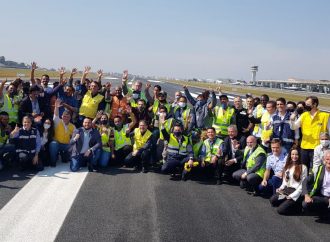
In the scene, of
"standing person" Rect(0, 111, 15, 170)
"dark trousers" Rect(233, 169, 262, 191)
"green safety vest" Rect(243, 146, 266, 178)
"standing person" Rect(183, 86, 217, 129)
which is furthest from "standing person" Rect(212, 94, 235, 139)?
"standing person" Rect(0, 111, 15, 170)

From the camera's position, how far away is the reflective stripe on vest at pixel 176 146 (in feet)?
27.0

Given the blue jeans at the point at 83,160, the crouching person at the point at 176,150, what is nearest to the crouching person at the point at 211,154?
the crouching person at the point at 176,150

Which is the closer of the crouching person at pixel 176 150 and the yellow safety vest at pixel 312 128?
the yellow safety vest at pixel 312 128

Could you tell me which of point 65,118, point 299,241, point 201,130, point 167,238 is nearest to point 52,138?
point 65,118

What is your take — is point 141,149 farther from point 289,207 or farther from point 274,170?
point 289,207

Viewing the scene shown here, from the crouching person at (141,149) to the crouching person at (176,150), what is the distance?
1.53ft

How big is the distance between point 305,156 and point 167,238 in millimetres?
4230

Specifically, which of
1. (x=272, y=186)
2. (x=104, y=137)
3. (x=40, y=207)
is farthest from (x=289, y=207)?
(x=104, y=137)

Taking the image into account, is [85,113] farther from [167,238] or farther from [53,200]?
[167,238]

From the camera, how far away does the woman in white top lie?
602 centimetres

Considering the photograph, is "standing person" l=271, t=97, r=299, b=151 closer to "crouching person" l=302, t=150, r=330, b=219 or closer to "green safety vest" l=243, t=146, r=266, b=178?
"green safety vest" l=243, t=146, r=266, b=178

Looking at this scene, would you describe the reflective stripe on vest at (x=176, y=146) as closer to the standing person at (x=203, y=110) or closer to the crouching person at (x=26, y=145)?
the standing person at (x=203, y=110)

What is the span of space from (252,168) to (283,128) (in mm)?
1487

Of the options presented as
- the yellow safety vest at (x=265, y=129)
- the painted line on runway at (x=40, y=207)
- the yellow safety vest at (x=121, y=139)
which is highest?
the yellow safety vest at (x=265, y=129)
